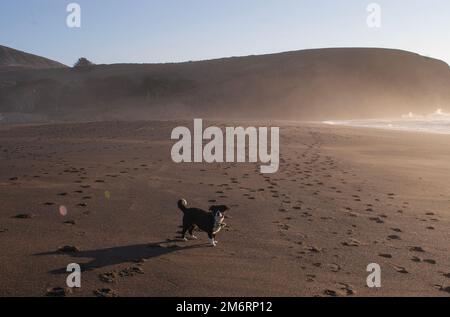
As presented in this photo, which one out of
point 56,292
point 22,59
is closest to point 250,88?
point 56,292

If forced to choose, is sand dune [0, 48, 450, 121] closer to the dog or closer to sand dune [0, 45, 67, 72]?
the dog

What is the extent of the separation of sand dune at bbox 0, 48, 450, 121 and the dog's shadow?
142ft

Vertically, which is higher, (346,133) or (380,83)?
(380,83)

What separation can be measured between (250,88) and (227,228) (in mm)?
58429

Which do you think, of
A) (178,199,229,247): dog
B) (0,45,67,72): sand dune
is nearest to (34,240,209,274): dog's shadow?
(178,199,229,247): dog

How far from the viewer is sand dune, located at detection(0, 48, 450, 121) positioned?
56938mm

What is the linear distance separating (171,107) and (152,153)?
129 feet

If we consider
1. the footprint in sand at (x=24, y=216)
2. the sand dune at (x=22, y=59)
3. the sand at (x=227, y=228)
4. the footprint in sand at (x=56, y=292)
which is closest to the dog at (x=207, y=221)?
the sand at (x=227, y=228)

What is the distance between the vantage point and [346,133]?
26.9m

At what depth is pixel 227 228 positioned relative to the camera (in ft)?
25.3

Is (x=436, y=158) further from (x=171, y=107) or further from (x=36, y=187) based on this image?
(x=171, y=107)

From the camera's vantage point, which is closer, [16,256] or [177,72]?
[16,256]

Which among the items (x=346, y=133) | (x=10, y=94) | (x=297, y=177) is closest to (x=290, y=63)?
(x=10, y=94)

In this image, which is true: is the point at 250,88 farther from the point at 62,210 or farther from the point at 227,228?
the point at 227,228
